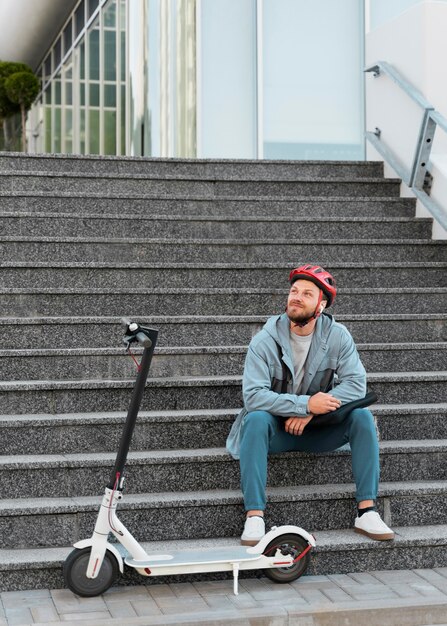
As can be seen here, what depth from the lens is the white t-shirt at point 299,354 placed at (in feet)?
17.1

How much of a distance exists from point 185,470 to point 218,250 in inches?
91.3

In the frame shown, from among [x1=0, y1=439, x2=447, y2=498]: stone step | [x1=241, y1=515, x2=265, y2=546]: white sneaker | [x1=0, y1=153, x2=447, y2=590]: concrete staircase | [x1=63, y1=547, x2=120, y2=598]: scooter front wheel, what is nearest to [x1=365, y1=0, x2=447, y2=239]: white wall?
[x1=0, y1=153, x2=447, y2=590]: concrete staircase

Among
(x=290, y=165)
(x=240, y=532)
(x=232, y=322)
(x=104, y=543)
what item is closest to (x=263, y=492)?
(x=240, y=532)

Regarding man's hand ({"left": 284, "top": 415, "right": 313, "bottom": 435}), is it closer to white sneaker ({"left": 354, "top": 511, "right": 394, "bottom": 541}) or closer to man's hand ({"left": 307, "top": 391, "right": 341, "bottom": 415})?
man's hand ({"left": 307, "top": 391, "right": 341, "bottom": 415})

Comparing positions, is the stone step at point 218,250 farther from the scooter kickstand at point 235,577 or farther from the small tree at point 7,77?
the small tree at point 7,77

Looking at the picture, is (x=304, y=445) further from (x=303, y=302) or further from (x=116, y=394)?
(x=116, y=394)

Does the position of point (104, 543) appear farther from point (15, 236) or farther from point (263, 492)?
point (15, 236)

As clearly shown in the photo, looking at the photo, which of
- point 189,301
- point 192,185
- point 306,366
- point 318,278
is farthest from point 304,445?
point 192,185

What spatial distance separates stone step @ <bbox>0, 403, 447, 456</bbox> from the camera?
5.34 metres

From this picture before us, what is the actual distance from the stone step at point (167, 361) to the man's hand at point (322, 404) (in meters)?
1.11

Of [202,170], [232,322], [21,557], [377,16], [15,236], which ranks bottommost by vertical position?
[21,557]

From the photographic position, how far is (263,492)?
4918mm

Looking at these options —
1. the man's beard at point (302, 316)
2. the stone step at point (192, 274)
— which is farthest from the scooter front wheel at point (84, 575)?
the stone step at point (192, 274)

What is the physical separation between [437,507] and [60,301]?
8.34 feet
